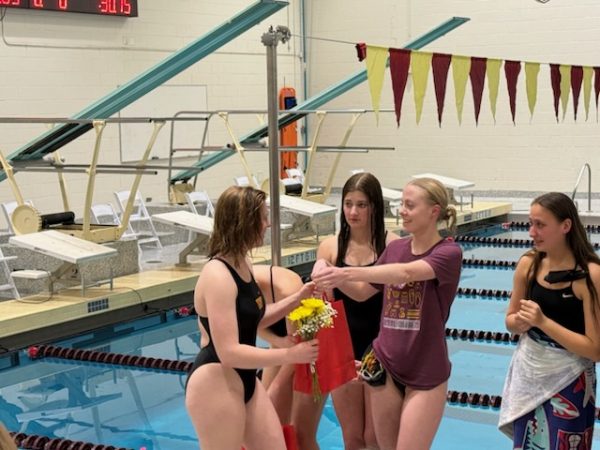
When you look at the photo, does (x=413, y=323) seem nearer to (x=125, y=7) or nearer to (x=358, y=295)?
(x=358, y=295)

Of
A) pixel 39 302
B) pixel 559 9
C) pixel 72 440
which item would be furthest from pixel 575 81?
pixel 559 9

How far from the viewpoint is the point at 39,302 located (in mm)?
7031

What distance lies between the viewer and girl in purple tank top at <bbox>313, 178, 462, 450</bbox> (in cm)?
295

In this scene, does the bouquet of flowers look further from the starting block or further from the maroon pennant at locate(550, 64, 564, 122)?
the starting block

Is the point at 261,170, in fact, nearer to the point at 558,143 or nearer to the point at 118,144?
the point at 118,144

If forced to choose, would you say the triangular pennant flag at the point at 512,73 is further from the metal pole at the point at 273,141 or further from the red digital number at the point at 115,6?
the red digital number at the point at 115,6

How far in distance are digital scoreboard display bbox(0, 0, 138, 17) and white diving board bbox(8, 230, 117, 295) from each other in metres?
4.21

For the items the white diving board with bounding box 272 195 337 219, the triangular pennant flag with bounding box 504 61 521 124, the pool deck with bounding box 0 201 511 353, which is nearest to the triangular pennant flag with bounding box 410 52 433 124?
the triangular pennant flag with bounding box 504 61 521 124

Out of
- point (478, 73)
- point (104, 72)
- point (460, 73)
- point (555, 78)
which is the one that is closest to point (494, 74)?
point (478, 73)

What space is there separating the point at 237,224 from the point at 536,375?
1.11 m

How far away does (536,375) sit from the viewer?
2.90 meters

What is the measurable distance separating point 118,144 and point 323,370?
9.97 meters

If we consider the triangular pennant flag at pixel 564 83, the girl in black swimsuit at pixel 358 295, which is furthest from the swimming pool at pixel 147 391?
the triangular pennant flag at pixel 564 83

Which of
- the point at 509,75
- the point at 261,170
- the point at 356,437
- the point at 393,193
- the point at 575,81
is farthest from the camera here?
the point at 261,170
